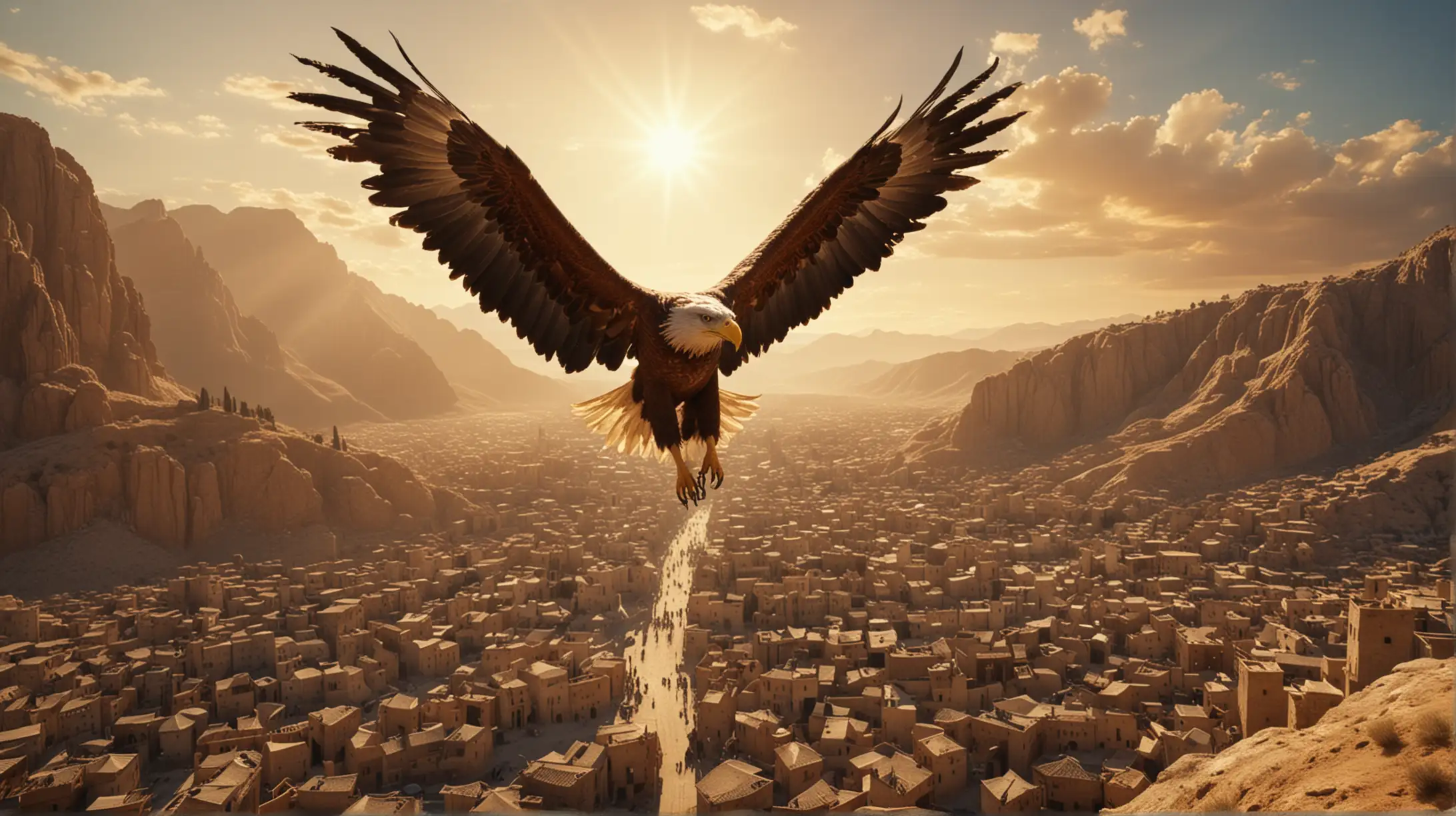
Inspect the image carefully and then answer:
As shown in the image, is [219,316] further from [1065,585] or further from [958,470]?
[1065,585]

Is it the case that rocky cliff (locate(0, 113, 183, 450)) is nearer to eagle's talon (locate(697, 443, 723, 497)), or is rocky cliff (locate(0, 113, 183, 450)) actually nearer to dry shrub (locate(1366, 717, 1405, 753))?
eagle's talon (locate(697, 443, 723, 497))

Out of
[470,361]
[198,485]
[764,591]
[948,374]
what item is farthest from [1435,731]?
[470,361]

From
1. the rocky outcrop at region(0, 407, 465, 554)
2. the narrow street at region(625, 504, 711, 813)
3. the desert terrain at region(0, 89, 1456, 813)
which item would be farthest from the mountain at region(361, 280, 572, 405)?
the narrow street at region(625, 504, 711, 813)

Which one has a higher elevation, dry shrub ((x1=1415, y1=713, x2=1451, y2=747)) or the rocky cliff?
the rocky cliff

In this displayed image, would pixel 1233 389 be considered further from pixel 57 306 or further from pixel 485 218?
pixel 57 306

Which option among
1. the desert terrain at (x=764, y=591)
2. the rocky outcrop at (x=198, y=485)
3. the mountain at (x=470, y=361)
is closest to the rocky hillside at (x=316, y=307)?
the mountain at (x=470, y=361)

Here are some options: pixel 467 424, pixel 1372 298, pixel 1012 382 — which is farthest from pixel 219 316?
pixel 1372 298

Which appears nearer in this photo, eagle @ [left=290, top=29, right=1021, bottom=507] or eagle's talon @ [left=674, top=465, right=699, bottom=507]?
eagle @ [left=290, top=29, right=1021, bottom=507]

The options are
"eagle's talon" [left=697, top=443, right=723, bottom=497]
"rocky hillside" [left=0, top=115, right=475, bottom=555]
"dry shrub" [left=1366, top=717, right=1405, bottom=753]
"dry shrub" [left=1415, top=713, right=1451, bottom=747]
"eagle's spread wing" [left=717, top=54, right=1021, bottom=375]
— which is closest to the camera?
"eagle's talon" [left=697, top=443, right=723, bottom=497]
